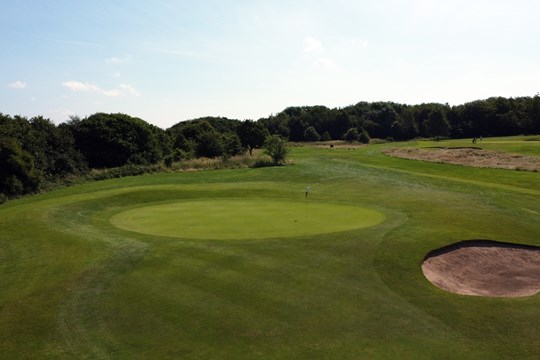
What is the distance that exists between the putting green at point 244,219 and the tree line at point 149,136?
15085 mm

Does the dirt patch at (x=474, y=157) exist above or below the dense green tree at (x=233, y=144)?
below

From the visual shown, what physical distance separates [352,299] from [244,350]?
160 inches

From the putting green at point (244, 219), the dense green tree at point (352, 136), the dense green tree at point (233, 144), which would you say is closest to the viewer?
the putting green at point (244, 219)

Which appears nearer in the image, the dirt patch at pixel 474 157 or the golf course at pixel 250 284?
the golf course at pixel 250 284

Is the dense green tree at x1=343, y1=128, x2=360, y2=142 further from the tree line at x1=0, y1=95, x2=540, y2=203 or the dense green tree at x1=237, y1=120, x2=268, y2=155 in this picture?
the dense green tree at x1=237, y1=120, x2=268, y2=155

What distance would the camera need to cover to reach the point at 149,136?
54188mm

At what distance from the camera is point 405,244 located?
17641 millimetres

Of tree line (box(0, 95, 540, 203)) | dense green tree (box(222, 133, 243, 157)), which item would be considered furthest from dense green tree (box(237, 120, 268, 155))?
dense green tree (box(222, 133, 243, 157))

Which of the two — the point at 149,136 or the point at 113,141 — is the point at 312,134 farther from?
the point at 113,141

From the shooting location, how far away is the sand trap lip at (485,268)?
14461mm

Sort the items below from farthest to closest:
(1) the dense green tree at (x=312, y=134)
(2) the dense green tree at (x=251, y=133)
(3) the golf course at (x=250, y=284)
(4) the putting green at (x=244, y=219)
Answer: (1) the dense green tree at (x=312, y=134)
(2) the dense green tree at (x=251, y=133)
(4) the putting green at (x=244, y=219)
(3) the golf course at (x=250, y=284)

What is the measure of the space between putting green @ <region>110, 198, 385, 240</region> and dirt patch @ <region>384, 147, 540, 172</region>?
3138 cm

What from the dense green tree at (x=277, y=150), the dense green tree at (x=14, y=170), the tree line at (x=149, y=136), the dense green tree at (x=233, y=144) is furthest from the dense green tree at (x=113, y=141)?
the dense green tree at (x=277, y=150)

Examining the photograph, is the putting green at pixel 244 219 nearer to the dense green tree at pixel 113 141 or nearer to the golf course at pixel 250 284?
the golf course at pixel 250 284
